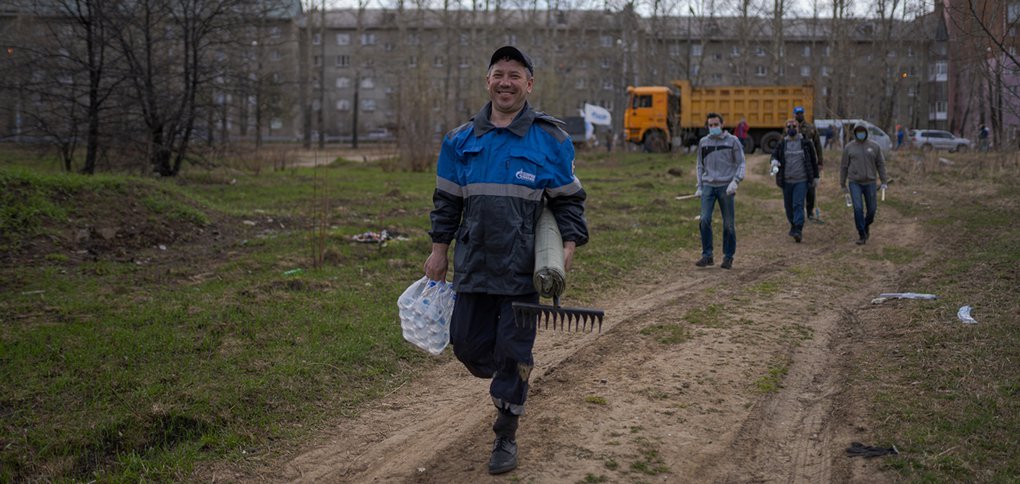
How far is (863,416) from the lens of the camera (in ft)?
16.6

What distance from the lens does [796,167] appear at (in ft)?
41.9

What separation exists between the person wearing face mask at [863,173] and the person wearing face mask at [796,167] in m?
0.51

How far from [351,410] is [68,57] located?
14.0 metres

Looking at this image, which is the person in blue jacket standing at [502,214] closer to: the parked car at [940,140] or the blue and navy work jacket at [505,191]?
the blue and navy work jacket at [505,191]

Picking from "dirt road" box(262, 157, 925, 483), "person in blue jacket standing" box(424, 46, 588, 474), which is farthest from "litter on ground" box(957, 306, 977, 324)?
"person in blue jacket standing" box(424, 46, 588, 474)

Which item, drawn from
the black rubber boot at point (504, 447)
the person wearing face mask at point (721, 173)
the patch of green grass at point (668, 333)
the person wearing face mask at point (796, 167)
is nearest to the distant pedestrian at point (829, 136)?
the person wearing face mask at point (796, 167)

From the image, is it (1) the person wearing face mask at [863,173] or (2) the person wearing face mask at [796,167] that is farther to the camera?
(2) the person wearing face mask at [796,167]

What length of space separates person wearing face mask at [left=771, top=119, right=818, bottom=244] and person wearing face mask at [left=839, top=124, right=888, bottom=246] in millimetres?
510

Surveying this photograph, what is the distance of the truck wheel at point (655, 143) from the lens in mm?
41844

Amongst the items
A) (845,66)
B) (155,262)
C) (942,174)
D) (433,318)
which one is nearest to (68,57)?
(155,262)

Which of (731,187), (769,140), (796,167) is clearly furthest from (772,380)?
(769,140)

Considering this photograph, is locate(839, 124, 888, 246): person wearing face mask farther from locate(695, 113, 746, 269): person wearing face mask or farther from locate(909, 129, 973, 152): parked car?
locate(909, 129, 973, 152): parked car

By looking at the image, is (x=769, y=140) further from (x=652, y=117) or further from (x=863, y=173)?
(x=863, y=173)

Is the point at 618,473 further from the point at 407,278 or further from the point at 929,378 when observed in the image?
the point at 407,278
